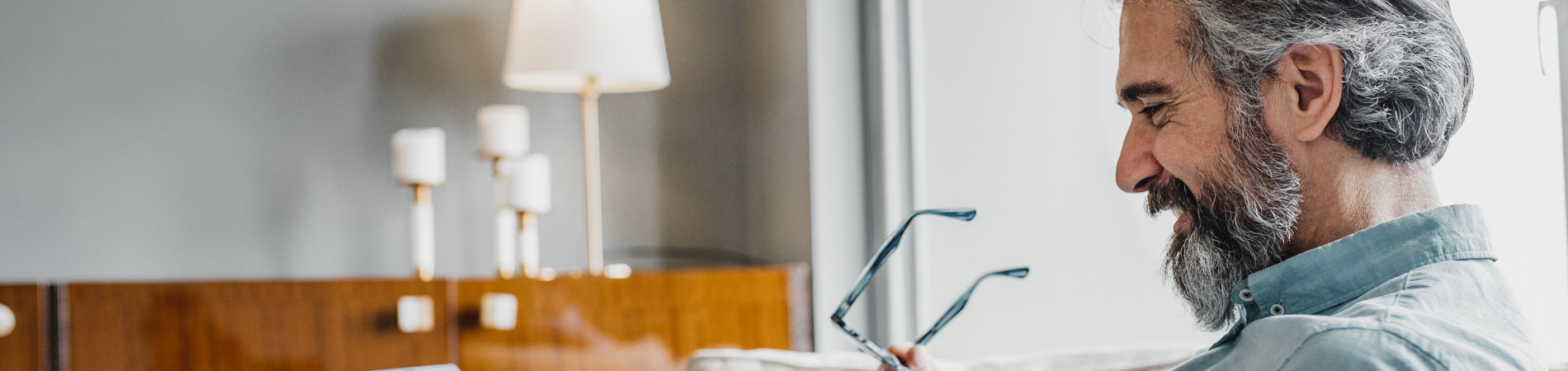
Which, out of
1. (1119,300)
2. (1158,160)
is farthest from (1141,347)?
(1119,300)

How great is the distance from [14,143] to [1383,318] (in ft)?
6.65

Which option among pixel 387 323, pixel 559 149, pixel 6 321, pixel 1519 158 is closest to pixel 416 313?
pixel 387 323

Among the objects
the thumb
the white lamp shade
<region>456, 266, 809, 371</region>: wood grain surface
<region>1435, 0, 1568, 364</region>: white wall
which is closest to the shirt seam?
the thumb

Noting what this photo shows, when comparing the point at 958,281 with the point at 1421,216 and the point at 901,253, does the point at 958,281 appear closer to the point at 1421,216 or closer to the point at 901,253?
the point at 901,253

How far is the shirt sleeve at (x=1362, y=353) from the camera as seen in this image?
541mm

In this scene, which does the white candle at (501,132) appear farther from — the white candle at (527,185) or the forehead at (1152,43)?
the forehead at (1152,43)

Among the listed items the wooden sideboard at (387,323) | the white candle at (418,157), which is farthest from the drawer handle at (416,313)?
the white candle at (418,157)

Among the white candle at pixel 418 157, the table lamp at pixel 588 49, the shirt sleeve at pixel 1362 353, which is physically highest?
the table lamp at pixel 588 49

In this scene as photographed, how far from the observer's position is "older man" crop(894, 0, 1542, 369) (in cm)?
68

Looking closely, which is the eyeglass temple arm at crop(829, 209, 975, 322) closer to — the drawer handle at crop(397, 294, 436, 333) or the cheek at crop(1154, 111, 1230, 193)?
the cheek at crop(1154, 111, 1230, 193)

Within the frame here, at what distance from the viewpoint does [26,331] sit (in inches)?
49.6

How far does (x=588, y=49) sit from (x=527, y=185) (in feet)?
0.82

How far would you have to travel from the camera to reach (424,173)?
1.71 metres

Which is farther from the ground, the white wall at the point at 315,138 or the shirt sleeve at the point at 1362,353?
the white wall at the point at 315,138
